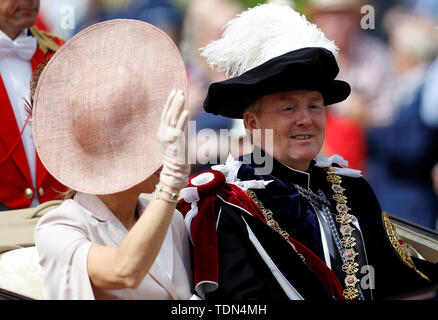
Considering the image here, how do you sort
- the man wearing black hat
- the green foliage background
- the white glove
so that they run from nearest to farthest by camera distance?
the white glove < the man wearing black hat < the green foliage background

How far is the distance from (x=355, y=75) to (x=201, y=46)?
903mm

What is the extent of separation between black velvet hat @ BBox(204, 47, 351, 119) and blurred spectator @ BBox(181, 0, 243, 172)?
3.17ft

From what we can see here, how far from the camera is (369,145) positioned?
418 cm

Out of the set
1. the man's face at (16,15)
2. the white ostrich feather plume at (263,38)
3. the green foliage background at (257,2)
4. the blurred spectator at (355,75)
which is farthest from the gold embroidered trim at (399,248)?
the man's face at (16,15)

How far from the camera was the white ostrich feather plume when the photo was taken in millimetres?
2385

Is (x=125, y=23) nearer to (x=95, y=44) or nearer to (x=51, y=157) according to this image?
(x=95, y=44)

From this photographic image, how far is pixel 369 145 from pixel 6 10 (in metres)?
2.12

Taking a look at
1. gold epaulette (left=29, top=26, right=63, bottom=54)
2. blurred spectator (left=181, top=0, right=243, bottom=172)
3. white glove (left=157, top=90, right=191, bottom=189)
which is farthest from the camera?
blurred spectator (left=181, top=0, right=243, bottom=172)

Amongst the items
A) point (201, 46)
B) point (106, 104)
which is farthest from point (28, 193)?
point (106, 104)

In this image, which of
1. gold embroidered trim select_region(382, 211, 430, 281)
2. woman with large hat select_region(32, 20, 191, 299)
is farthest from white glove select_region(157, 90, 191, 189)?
gold embroidered trim select_region(382, 211, 430, 281)

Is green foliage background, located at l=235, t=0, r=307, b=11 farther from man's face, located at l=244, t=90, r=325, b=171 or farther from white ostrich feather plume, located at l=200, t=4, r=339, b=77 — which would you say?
man's face, located at l=244, t=90, r=325, b=171

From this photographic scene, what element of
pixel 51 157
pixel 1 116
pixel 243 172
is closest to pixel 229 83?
pixel 243 172

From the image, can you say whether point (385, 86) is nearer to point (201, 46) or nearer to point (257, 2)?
point (257, 2)
